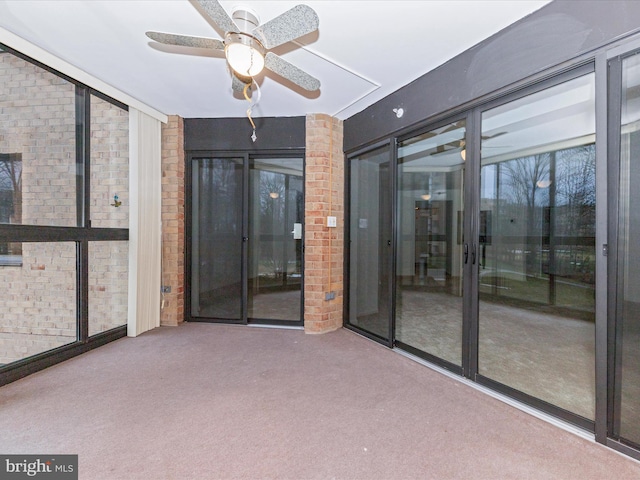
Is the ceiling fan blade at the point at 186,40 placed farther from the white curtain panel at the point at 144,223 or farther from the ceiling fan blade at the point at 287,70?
the white curtain panel at the point at 144,223

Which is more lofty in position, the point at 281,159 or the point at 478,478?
the point at 281,159

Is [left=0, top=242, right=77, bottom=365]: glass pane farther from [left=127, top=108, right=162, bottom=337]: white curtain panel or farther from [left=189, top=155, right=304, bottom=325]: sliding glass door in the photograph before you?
[left=189, top=155, right=304, bottom=325]: sliding glass door

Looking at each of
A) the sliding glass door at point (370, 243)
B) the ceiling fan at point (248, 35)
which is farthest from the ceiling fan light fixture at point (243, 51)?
the sliding glass door at point (370, 243)

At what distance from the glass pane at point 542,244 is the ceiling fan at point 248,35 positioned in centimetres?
172

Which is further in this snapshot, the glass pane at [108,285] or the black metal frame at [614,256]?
the glass pane at [108,285]

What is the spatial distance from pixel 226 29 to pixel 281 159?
7.78 feet

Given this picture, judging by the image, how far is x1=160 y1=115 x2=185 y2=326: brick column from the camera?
402 cm

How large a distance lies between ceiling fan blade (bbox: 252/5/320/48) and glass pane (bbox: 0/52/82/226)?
2419 mm

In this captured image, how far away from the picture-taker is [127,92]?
3.38 meters

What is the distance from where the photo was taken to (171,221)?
4020 millimetres

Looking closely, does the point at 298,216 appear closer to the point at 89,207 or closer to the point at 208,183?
the point at 208,183

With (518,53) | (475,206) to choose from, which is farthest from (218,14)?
(475,206)

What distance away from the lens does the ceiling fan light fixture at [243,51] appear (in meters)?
1.76

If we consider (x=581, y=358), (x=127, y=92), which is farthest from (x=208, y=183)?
(x=581, y=358)
